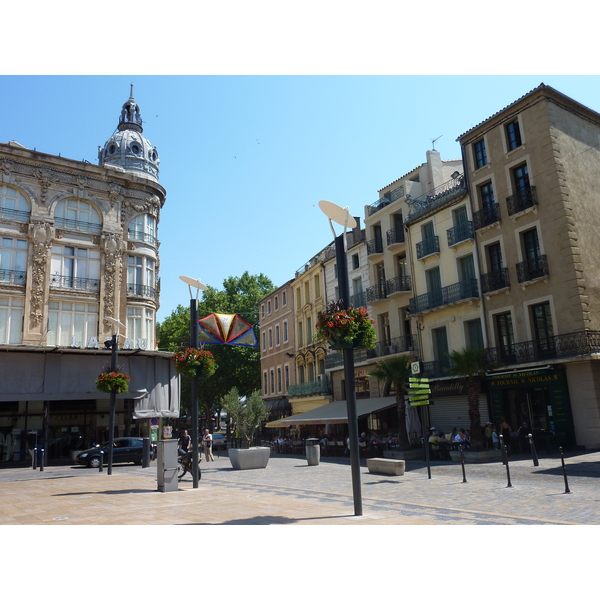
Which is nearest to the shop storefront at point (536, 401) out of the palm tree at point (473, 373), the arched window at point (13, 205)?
the palm tree at point (473, 373)

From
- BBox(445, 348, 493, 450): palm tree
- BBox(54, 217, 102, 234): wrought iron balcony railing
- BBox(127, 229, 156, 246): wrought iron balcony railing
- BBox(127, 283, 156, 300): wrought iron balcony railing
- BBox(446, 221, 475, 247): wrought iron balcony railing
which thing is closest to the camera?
BBox(445, 348, 493, 450): palm tree

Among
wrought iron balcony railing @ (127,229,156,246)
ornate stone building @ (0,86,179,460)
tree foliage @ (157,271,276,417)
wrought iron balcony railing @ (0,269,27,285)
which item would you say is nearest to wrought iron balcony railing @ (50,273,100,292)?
ornate stone building @ (0,86,179,460)

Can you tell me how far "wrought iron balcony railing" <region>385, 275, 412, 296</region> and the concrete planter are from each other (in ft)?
46.2

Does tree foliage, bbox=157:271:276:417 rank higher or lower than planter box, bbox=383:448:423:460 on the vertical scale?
higher

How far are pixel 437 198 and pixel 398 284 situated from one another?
5.45m

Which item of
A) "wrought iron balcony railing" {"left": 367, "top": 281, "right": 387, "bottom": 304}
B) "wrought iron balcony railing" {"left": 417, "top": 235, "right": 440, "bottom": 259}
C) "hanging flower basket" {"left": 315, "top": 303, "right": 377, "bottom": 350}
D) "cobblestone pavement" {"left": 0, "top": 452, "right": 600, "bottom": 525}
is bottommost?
"cobblestone pavement" {"left": 0, "top": 452, "right": 600, "bottom": 525}

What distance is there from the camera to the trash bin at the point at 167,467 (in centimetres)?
1398

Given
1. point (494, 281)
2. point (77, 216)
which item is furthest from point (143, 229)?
point (494, 281)

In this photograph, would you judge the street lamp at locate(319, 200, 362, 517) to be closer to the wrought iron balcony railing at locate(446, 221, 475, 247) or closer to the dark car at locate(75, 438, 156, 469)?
the wrought iron balcony railing at locate(446, 221, 475, 247)

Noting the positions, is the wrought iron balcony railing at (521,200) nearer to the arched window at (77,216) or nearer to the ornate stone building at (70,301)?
the ornate stone building at (70,301)

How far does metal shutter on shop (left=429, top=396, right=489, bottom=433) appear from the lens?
87.1ft

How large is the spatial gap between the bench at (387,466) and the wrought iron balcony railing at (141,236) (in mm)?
22869

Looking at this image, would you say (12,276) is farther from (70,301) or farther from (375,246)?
(375,246)

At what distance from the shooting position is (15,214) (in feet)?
101
